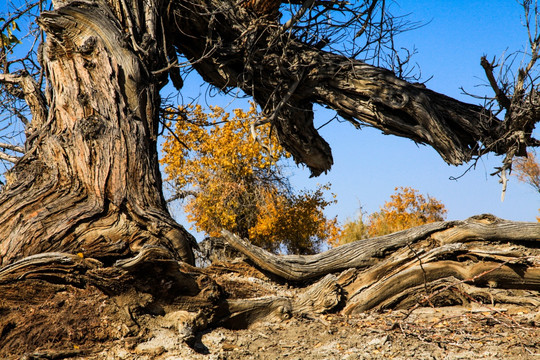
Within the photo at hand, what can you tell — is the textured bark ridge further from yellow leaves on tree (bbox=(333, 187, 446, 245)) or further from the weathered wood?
yellow leaves on tree (bbox=(333, 187, 446, 245))

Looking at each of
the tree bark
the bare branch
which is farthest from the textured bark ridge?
the bare branch

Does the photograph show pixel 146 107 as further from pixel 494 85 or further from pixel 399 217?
pixel 399 217

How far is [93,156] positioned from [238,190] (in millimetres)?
10280

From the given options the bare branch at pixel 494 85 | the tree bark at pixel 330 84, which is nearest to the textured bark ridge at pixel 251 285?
the tree bark at pixel 330 84

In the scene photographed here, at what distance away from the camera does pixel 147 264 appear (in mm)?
4094

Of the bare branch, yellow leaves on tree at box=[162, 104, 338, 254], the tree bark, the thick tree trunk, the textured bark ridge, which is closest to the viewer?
A: the textured bark ridge

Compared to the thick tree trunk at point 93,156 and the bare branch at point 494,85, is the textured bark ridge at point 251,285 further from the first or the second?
the bare branch at point 494,85

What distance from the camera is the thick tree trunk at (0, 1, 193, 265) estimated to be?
179 inches

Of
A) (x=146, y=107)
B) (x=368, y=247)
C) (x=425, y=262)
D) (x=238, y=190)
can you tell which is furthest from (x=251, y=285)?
(x=238, y=190)

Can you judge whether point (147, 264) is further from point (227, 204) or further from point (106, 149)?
point (227, 204)

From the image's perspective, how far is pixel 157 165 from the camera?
223 inches

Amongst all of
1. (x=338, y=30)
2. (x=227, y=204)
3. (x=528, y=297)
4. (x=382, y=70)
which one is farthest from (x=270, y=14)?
(x=227, y=204)

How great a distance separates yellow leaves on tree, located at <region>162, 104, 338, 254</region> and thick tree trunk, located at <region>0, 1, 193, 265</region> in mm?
8929

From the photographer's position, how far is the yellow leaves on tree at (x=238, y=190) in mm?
15203
